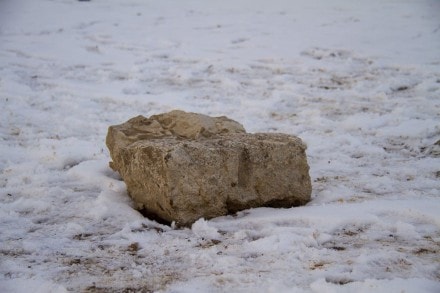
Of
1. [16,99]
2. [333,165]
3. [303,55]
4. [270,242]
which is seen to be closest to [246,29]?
[303,55]

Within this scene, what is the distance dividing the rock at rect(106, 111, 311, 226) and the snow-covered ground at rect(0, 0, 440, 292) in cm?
16

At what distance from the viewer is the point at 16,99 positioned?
7.39 metres

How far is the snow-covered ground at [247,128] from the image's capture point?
9.62 ft

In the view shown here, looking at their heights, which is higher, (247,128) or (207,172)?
(207,172)

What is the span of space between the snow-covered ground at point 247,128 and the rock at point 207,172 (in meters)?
0.16

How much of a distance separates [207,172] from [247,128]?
9.98ft

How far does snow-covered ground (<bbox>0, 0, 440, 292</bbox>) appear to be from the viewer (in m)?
2.93

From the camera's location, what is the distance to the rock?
3641 mm

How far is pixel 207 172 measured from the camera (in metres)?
Result: 3.76

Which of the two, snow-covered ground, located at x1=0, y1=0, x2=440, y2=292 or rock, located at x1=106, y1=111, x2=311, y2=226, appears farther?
rock, located at x1=106, y1=111, x2=311, y2=226

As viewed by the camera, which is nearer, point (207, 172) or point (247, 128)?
point (207, 172)

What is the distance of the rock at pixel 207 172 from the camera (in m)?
3.64

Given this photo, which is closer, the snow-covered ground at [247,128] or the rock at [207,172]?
the snow-covered ground at [247,128]

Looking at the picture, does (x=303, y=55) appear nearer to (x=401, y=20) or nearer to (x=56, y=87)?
(x=401, y=20)
